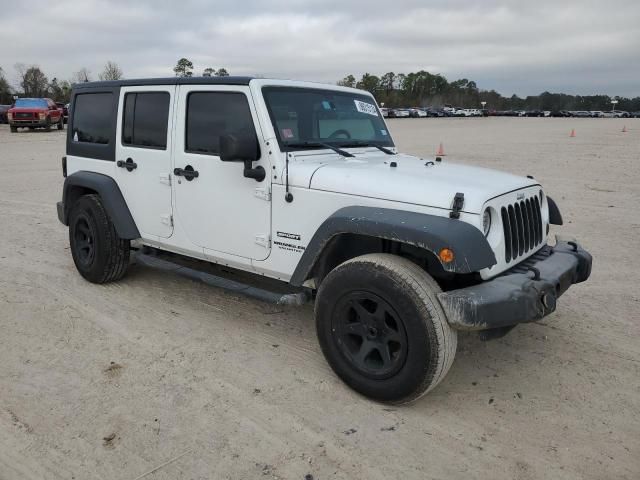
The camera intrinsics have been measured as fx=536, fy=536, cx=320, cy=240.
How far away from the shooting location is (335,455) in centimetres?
283

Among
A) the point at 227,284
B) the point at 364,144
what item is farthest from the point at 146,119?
the point at 364,144

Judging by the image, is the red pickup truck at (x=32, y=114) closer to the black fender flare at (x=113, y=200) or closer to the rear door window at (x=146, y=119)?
the black fender flare at (x=113, y=200)

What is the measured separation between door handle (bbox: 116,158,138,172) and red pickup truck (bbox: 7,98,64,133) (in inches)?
1006

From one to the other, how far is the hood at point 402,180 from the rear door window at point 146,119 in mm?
1424

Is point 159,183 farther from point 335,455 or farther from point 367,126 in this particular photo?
point 335,455

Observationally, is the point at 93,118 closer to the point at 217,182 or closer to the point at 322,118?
the point at 217,182

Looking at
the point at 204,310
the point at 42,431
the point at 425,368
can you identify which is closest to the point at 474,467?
the point at 425,368

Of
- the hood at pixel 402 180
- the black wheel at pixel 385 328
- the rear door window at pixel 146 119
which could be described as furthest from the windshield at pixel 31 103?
the black wheel at pixel 385 328

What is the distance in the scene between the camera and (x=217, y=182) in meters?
4.08

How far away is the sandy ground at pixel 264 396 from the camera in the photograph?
2779 millimetres

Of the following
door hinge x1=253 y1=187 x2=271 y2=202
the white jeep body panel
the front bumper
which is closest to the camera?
the front bumper

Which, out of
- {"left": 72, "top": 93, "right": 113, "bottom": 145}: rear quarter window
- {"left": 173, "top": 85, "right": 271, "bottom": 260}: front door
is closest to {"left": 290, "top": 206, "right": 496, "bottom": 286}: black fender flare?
{"left": 173, "top": 85, "right": 271, "bottom": 260}: front door

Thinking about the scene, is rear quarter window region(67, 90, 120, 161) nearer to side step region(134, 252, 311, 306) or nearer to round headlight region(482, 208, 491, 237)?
side step region(134, 252, 311, 306)

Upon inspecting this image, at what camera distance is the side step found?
3.82m
